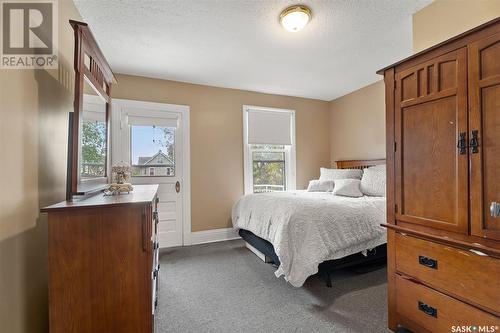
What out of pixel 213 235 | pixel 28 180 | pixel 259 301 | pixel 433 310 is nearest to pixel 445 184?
pixel 433 310

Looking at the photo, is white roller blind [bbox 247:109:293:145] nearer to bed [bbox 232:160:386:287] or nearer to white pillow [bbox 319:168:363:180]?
white pillow [bbox 319:168:363:180]

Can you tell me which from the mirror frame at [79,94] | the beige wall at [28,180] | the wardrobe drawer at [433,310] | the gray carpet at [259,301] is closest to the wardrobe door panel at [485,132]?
the wardrobe drawer at [433,310]

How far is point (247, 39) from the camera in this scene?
8.27ft

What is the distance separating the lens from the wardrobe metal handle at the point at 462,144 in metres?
1.29

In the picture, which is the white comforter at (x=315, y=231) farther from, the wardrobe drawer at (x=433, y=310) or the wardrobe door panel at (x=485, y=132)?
the wardrobe door panel at (x=485, y=132)

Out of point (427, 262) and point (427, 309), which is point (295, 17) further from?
point (427, 309)

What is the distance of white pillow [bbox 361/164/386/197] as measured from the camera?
10.5ft

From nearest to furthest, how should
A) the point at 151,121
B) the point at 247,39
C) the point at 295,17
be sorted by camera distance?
the point at 295,17, the point at 247,39, the point at 151,121

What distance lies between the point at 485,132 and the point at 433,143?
Result: 0.80ft

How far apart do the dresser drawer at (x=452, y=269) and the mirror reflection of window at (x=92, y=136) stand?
86.7 inches

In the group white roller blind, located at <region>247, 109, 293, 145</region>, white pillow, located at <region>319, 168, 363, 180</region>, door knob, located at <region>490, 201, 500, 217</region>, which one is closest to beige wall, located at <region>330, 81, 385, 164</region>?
white pillow, located at <region>319, 168, 363, 180</region>

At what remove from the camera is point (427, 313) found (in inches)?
57.7

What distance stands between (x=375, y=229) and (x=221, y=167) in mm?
2417

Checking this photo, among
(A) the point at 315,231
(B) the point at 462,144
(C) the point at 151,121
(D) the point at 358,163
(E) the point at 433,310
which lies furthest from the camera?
(D) the point at 358,163
